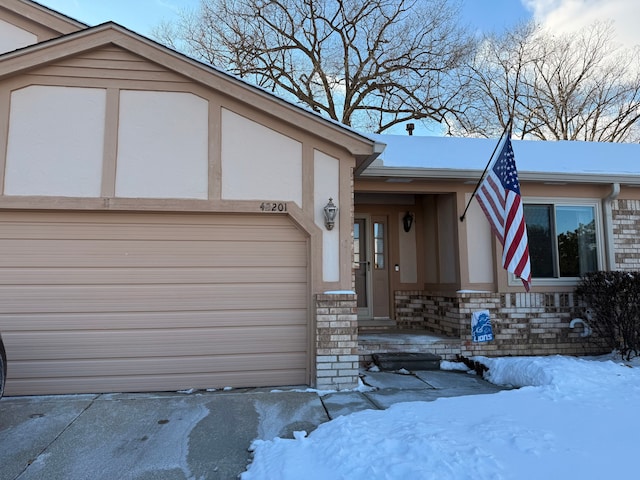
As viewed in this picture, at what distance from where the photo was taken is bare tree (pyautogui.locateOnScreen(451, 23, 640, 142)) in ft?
64.0

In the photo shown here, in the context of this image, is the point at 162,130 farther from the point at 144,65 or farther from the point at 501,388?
the point at 501,388

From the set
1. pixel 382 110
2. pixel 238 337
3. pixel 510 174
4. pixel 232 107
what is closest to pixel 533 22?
pixel 382 110

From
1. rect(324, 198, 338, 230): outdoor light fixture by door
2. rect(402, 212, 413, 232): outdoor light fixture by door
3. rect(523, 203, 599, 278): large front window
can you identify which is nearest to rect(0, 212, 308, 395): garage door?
rect(324, 198, 338, 230): outdoor light fixture by door

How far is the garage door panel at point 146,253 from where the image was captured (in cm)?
485

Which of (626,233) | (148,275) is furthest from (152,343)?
(626,233)

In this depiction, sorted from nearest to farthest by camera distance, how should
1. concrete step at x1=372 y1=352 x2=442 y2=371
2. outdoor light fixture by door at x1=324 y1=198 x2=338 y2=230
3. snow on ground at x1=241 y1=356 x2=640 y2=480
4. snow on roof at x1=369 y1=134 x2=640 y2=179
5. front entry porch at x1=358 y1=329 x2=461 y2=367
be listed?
snow on ground at x1=241 y1=356 x2=640 y2=480
outdoor light fixture by door at x1=324 y1=198 x2=338 y2=230
concrete step at x1=372 y1=352 x2=442 y2=371
front entry porch at x1=358 y1=329 x2=461 y2=367
snow on roof at x1=369 y1=134 x2=640 y2=179

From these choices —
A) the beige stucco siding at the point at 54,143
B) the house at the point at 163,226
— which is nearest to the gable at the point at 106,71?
the house at the point at 163,226

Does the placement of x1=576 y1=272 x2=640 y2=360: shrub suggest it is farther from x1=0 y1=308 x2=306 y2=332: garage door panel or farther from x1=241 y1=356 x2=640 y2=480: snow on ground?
x1=0 y1=308 x2=306 y2=332: garage door panel

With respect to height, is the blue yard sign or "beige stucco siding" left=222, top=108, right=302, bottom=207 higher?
"beige stucco siding" left=222, top=108, right=302, bottom=207

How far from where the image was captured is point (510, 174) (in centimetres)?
536

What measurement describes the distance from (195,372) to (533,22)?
2171cm

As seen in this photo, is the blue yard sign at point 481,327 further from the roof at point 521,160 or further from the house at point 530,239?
the roof at point 521,160

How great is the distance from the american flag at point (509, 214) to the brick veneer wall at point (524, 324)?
120 cm

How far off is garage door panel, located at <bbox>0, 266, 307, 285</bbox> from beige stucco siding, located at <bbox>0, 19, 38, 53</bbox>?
4308mm
